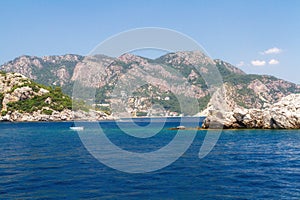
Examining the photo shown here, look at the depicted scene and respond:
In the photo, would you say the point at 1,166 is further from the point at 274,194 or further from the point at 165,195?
the point at 274,194

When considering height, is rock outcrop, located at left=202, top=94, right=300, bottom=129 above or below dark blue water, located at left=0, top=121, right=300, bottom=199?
above

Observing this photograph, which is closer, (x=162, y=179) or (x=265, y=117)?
(x=162, y=179)

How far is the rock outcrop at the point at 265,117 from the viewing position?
8888 cm

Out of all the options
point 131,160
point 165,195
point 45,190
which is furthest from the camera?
point 131,160

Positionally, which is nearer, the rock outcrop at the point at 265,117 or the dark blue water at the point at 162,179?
the dark blue water at the point at 162,179

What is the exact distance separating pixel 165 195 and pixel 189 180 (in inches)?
232

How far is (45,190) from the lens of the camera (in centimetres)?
2477

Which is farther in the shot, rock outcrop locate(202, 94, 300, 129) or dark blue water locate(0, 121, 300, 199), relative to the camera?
rock outcrop locate(202, 94, 300, 129)

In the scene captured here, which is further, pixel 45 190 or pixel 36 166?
pixel 36 166

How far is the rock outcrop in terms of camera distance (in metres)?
88.9

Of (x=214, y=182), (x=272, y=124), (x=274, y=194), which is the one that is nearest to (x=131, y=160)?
(x=214, y=182)

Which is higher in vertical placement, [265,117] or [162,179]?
[265,117]

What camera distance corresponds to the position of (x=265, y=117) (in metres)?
94.4

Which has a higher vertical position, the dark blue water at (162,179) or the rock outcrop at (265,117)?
the rock outcrop at (265,117)
